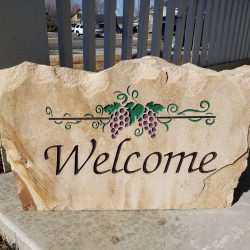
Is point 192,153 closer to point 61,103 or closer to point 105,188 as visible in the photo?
point 105,188

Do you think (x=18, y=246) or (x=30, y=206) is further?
(x=30, y=206)

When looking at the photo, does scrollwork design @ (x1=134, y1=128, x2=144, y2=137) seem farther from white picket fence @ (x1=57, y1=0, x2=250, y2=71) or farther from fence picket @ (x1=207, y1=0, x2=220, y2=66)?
fence picket @ (x1=207, y1=0, x2=220, y2=66)

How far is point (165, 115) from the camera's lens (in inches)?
70.9

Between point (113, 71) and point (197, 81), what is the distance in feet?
1.46

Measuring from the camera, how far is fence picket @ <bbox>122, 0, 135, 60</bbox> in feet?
9.56

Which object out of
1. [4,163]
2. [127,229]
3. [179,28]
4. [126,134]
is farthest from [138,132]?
[179,28]

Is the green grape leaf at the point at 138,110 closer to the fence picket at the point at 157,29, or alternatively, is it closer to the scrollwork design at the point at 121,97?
the scrollwork design at the point at 121,97

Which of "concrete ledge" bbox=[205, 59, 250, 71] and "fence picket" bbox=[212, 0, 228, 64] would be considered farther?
"concrete ledge" bbox=[205, 59, 250, 71]

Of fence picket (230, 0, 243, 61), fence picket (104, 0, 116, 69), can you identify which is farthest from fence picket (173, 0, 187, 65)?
fence picket (230, 0, 243, 61)

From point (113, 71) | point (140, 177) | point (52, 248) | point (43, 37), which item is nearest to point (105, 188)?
point (140, 177)

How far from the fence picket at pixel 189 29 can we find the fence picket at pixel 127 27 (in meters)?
1.12

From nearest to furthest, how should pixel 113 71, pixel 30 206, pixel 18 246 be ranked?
pixel 113 71
pixel 18 246
pixel 30 206

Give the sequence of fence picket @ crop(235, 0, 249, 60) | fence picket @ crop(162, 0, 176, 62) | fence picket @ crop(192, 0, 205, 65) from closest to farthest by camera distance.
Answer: fence picket @ crop(162, 0, 176, 62), fence picket @ crop(192, 0, 205, 65), fence picket @ crop(235, 0, 249, 60)

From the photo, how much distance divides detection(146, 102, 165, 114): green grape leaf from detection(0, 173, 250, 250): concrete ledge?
662 millimetres
